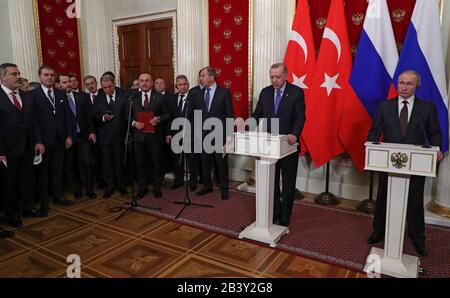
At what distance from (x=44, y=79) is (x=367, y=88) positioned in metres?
3.80

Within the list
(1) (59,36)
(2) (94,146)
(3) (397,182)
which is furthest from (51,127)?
(3) (397,182)

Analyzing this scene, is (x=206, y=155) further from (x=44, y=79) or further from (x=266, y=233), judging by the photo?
(x=44, y=79)

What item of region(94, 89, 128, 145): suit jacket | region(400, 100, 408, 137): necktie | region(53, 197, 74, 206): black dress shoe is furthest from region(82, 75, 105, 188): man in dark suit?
region(400, 100, 408, 137): necktie

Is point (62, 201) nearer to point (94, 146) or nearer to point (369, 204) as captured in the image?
point (94, 146)

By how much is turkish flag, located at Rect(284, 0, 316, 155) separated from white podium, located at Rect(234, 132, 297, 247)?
1429mm

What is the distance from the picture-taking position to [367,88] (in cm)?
380

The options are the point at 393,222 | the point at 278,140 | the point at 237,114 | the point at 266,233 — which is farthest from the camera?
the point at 237,114

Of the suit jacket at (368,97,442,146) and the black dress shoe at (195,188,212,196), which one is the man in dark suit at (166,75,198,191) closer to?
the black dress shoe at (195,188,212,196)

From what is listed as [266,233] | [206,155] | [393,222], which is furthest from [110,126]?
[393,222]

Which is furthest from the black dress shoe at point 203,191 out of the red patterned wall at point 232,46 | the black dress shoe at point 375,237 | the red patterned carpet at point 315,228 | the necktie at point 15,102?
the necktie at point 15,102

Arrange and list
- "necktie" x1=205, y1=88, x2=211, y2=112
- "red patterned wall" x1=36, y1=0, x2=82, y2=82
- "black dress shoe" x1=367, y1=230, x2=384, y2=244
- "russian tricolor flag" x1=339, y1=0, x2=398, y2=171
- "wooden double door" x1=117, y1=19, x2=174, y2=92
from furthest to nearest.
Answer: "wooden double door" x1=117, y1=19, x2=174, y2=92 < "red patterned wall" x1=36, y1=0, x2=82, y2=82 < "necktie" x1=205, y1=88, x2=211, y2=112 < "russian tricolor flag" x1=339, y1=0, x2=398, y2=171 < "black dress shoe" x1=367, y1=230, x2=384, y2=244

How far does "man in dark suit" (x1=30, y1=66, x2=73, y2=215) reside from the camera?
12.6ft

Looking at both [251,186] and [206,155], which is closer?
[206,155]

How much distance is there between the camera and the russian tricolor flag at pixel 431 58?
3430 mm
